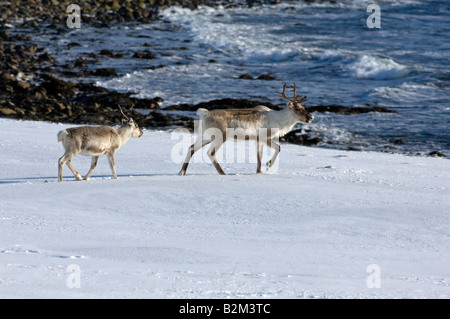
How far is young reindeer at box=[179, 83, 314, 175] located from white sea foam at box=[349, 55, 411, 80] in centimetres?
1617

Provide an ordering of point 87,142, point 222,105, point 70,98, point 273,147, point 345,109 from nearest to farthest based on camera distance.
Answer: point 87,142
point 273,147
point 345,109
point 222,105
point 70,98

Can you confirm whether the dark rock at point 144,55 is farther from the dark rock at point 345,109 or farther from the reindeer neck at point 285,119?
the reindeer neck at point 285,119

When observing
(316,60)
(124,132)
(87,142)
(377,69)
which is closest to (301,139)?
(124,132)

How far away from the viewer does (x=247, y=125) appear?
1070cm

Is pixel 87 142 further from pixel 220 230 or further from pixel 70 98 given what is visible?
pixel 70 98

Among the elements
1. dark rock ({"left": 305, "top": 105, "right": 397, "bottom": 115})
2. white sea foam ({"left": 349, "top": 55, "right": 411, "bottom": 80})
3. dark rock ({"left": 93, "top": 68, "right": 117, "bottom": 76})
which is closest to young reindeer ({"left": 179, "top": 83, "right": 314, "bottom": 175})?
dark rock ({"left": 305, "top": 105, "right": 397, "bottom": 115})

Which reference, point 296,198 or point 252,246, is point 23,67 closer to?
point 296,198

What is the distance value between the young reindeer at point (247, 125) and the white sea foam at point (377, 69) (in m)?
16.2

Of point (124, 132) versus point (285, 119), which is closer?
point (124, 132)

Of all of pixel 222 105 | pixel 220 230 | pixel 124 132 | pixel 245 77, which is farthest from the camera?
pixel 245 77

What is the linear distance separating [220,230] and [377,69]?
21.0 meters

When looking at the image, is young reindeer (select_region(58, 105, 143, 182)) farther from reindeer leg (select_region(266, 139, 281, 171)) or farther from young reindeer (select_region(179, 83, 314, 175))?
reindeer leg (select_region(266, 139, 281, 171))

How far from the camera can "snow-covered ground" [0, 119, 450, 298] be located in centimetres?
545
